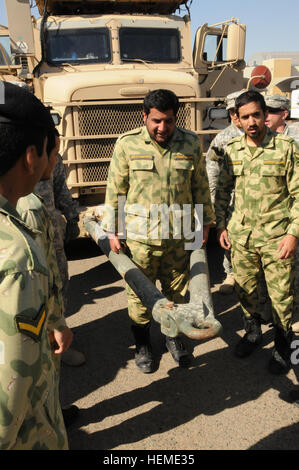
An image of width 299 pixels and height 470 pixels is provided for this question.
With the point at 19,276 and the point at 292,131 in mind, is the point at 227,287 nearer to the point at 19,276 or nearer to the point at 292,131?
the point at 292,131

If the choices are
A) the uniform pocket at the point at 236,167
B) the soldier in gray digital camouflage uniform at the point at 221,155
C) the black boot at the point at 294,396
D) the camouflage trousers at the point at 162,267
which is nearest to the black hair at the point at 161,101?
the uniform pocket at the point at 236,167

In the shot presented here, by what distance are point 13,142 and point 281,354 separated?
245cm

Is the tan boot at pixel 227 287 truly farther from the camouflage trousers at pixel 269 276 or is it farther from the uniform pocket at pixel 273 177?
the uniform pocket at pixel 273 177

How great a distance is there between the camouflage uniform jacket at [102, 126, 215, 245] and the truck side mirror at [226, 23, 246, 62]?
316 cm

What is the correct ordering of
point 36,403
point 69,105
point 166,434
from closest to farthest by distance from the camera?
point 36,403
point 166,434
point 69,105

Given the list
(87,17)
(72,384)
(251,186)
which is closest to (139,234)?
(251,186)

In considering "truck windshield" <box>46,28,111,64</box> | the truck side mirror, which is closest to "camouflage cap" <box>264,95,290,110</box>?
the truck side mirror

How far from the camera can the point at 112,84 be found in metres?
4.19

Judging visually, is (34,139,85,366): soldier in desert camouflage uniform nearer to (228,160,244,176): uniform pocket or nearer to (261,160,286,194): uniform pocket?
(228,160,244,176): uniform pocket

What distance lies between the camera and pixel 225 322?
138 inches

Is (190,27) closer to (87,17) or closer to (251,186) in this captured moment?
(87,17)

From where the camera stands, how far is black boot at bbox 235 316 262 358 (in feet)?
9.80

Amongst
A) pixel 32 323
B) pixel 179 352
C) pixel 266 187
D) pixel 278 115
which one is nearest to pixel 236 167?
pixel 266 187

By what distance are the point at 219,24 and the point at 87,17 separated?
5.71 ft
